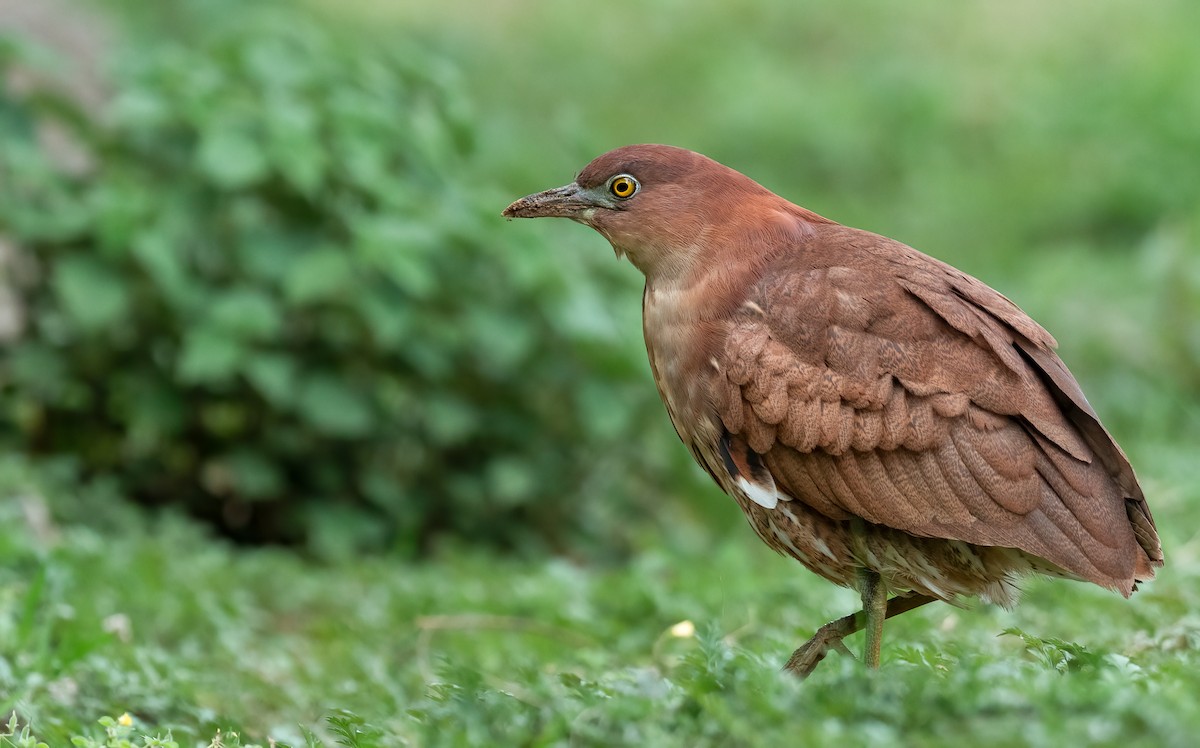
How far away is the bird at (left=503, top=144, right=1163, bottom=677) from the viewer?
337 centimetres

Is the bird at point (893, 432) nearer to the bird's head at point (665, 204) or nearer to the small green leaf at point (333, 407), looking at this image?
the bird's head at point (665, 204)

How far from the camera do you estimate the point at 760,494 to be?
3.57 m

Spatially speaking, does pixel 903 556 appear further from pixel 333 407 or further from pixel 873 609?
pixel 333 407

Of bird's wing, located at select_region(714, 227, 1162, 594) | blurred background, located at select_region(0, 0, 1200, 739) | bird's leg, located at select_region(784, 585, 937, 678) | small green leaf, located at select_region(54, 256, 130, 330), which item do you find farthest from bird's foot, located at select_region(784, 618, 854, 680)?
small green leaf, located at select_region(54, 256, 130, 330)

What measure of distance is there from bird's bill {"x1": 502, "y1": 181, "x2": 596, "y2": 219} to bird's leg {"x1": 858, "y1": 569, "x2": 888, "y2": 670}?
127 centimetres

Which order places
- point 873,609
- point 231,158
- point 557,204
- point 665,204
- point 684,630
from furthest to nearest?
point 231,158, point 684,630, point 557,204, point 665,204, point 873,609

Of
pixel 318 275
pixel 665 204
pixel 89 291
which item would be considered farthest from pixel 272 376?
pixel 665 204

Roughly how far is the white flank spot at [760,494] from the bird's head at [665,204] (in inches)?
24.8

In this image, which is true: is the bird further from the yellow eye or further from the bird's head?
the yellow eye

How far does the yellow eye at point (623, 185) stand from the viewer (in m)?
3.99

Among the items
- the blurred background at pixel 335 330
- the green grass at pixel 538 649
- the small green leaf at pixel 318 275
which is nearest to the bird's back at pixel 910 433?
the green grass at pixel 538 649

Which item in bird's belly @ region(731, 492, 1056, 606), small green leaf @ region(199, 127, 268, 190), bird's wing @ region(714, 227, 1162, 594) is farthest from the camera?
small green leaf @ region(199, 127, 268, 190)

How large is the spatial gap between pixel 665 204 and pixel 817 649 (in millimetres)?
1241

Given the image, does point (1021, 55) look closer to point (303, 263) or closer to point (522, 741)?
point (303, 263)
